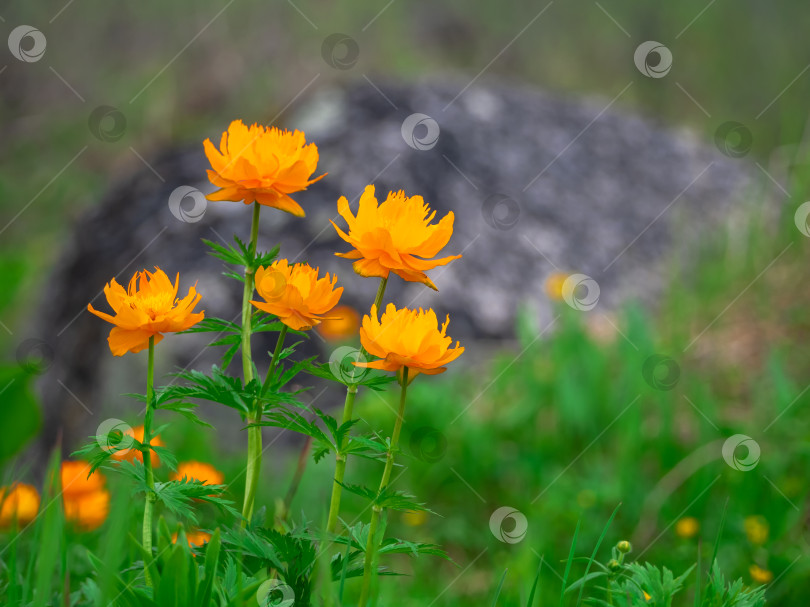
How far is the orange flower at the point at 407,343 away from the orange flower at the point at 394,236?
0.05 metres

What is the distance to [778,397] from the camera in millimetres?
2016

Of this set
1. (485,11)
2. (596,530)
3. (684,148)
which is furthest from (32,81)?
(596,530)

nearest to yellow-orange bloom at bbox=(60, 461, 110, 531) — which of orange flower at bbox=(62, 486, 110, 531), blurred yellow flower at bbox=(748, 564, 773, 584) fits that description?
orange flower at bbox=(62, 486, 110, 531)

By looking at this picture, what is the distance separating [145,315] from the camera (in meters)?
0.75

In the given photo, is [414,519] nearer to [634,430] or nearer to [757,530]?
[634,430]

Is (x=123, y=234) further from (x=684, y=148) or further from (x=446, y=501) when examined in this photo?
(x=684, y=148)

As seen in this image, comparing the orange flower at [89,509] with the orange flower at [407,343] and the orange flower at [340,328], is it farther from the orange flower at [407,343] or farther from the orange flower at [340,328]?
the orange flower at [340,328]

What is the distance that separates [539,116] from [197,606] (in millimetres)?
4306

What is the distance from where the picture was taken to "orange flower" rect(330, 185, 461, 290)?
771 millimetres

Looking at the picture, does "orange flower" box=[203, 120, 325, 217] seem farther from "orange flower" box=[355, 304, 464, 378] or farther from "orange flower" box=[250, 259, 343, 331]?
"orange flower" box=[355, 304, 464, 378]

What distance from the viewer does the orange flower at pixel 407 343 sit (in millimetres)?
737

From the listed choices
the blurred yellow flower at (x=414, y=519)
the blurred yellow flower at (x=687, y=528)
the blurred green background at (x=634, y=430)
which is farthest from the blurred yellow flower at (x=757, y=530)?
the blurred yellow flower at (x=414, y=519)

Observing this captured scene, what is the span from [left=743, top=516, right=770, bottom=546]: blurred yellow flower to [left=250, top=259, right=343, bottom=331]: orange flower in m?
1.44

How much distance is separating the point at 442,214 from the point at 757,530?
213cm
